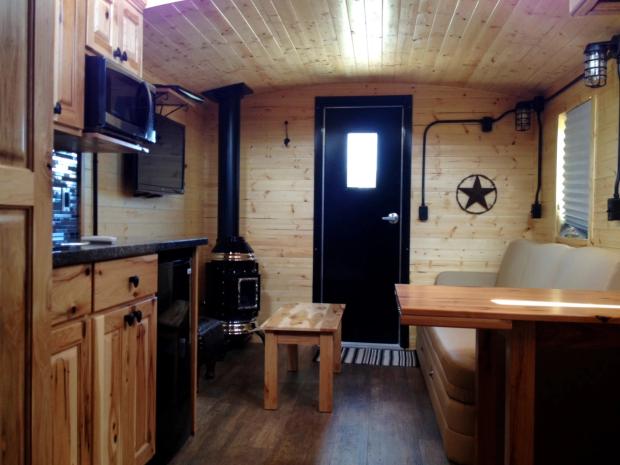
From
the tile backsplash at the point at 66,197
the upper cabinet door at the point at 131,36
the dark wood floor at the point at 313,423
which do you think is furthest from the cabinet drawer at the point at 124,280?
the upper cabinet door at the point at 131,36

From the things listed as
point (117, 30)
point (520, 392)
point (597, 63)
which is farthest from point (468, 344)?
point (117, 30)

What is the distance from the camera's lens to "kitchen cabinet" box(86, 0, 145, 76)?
2.09 metres

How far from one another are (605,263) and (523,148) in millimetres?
2164

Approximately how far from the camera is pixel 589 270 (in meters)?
2.47

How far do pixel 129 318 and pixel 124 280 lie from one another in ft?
0.47

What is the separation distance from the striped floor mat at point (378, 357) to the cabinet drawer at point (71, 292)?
262 centimetres

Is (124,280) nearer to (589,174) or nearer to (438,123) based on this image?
(589,174)

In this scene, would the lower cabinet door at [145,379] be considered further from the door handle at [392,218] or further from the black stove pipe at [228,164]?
the door handle at [392,218]

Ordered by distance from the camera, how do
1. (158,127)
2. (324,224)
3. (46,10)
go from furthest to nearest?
(324,224) → (158,127) → (46,10)

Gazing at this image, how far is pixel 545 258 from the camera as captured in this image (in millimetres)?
3092

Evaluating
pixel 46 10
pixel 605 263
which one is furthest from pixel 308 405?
pixel 46 10

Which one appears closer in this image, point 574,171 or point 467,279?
point 574,171

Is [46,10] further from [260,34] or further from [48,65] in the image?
[260,34]

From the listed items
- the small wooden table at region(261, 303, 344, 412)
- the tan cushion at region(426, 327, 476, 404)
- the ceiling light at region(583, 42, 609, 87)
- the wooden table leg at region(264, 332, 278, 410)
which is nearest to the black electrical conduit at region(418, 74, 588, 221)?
the ceiling light at region(583, 42, 609, 87)
